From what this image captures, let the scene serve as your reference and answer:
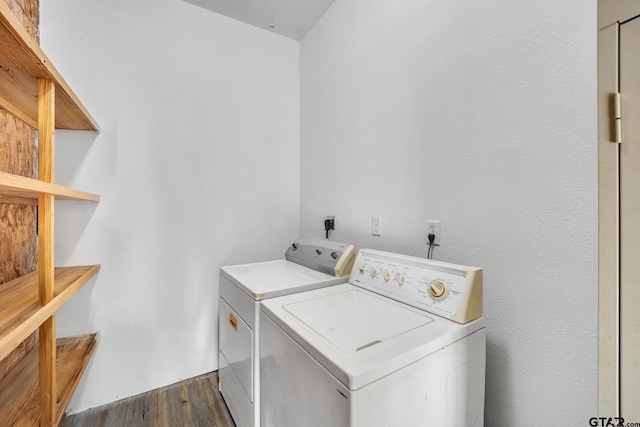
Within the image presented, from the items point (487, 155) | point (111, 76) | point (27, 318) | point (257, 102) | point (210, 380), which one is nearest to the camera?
point (27, 318)

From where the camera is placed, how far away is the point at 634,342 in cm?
81

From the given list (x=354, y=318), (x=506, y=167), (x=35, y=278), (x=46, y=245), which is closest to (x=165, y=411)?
(x=35, y=278)

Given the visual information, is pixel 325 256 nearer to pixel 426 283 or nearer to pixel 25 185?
pixel 426 283

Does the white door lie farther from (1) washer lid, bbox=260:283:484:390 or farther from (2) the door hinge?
(1) washer lid, bbox=260:283:484:390

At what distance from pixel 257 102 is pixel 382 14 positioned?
108cm

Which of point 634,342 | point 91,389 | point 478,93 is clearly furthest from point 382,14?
point 91,389

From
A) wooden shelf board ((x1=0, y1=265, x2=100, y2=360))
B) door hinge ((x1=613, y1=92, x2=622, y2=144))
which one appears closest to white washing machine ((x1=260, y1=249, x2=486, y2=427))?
door hinge ((x1=613, y1=92, x2=622, y2=144))

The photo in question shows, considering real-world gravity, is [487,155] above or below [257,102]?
below

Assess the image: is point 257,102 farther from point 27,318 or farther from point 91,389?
point 91,389

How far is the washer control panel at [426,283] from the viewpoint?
0.97m

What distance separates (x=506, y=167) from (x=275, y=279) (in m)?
1.16

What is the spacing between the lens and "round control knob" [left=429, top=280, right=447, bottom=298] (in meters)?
1.02

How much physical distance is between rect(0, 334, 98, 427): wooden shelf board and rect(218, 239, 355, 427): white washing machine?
66 cm

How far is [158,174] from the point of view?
5.93 feet
